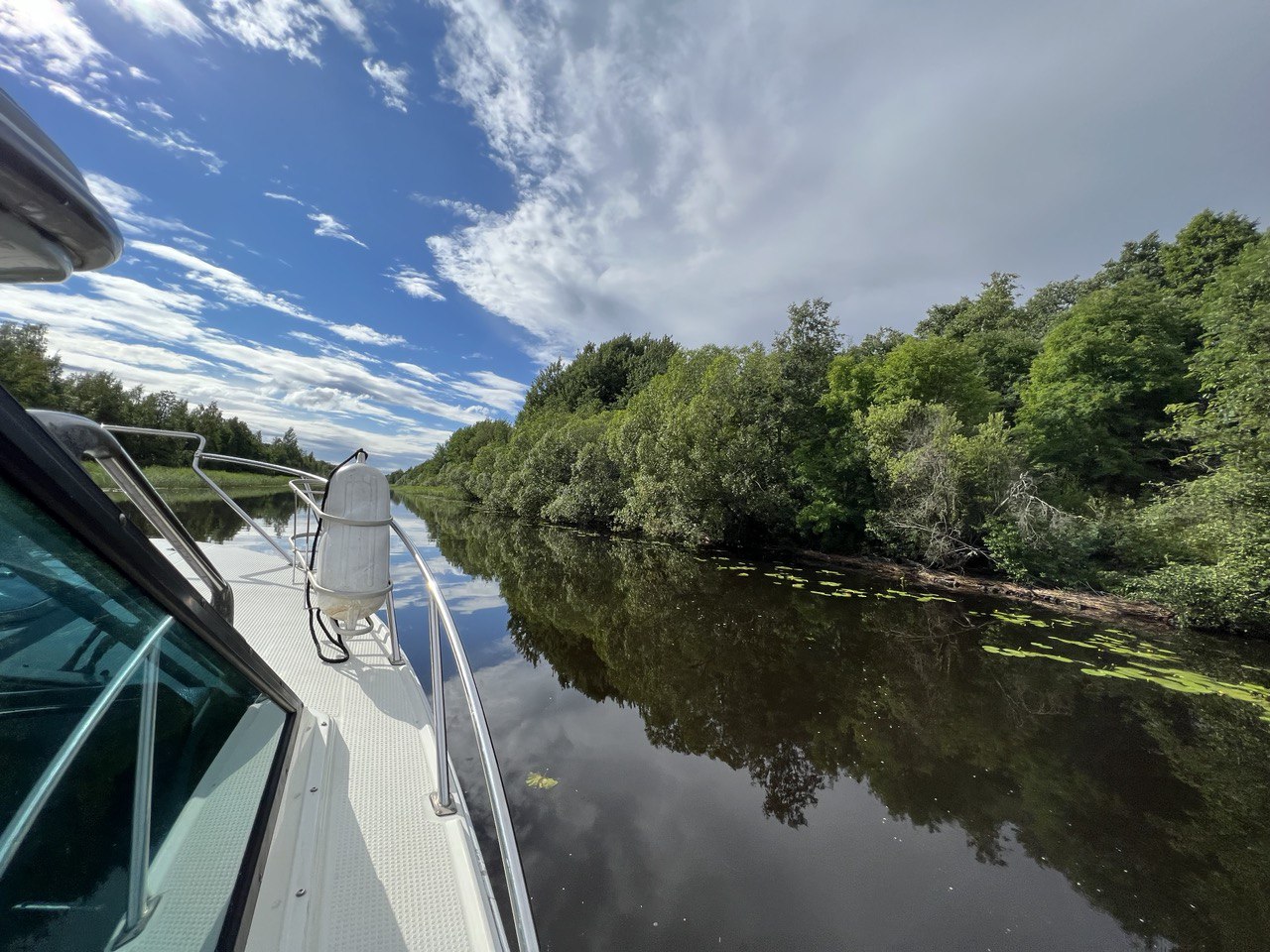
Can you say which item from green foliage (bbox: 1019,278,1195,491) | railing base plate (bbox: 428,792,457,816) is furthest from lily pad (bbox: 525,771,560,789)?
green foliage (bbox: 1019,278,1195,491)

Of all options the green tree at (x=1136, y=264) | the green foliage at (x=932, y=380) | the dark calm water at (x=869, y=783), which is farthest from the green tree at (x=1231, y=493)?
the green tree at (x=1136, y=264)

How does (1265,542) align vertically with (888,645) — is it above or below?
above

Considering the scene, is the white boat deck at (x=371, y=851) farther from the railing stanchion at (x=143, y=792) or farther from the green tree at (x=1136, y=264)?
the green tree at (x=1136, y=264)

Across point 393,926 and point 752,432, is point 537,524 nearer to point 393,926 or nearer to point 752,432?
point 752,432

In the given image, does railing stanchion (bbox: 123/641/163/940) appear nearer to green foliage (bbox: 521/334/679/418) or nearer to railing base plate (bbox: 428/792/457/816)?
railing base plate (bbox: 428/792/457/816)

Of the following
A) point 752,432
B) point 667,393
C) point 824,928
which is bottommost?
point 824,928

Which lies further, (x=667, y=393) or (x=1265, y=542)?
(x=667, y=393)

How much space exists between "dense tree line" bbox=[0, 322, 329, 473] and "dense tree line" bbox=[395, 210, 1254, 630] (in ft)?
52.7

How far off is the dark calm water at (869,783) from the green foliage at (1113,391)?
38.9 feet

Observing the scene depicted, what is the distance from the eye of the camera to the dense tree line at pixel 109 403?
2158 cm

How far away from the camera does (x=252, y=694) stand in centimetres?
176

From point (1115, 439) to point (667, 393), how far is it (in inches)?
669

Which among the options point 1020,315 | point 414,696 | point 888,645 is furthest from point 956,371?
point 414,696

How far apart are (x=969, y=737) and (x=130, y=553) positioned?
6516 mm
